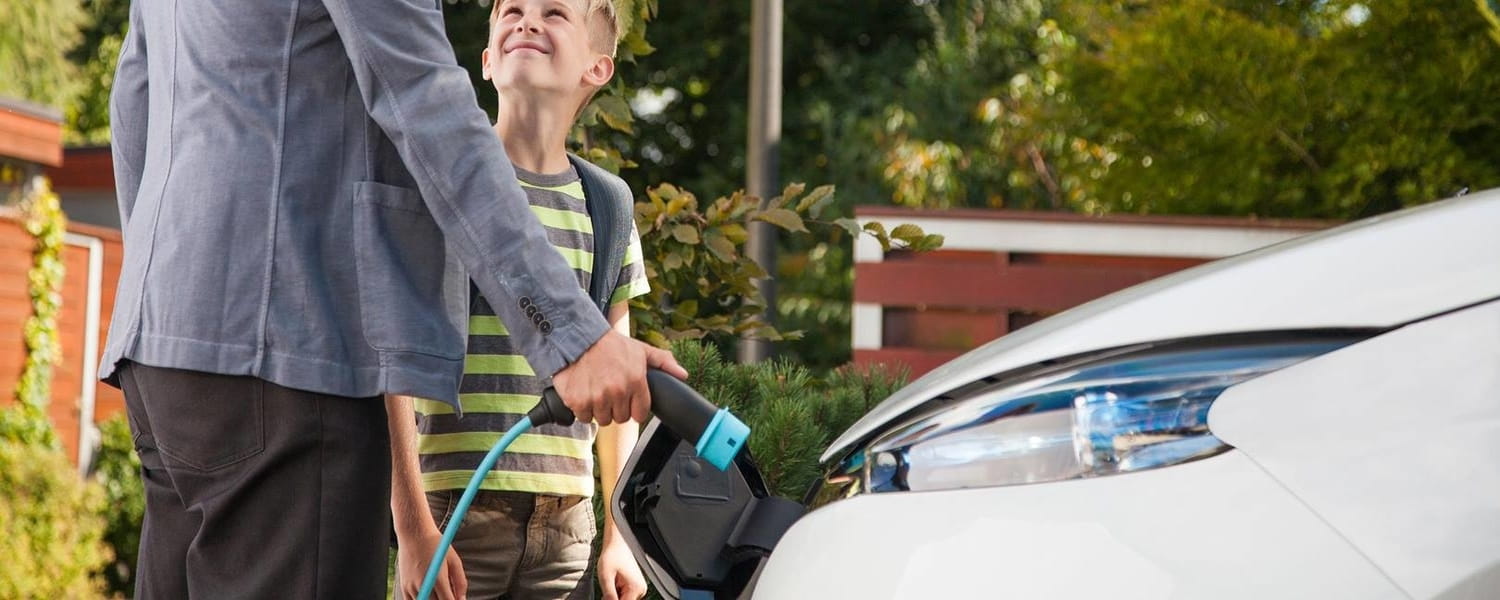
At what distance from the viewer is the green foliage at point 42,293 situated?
1052 centimetres

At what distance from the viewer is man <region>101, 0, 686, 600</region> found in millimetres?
1579

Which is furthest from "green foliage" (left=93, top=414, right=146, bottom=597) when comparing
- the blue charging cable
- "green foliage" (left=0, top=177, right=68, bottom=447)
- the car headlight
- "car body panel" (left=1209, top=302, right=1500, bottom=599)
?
"car body panel" (left=1209, top=302, right=1500, bottom=599)

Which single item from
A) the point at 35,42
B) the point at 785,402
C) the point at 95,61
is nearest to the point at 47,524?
the point at 785,402

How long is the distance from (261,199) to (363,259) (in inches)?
4.6

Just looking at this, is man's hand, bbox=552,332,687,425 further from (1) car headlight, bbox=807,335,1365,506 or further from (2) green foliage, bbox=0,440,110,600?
(2) green foliage, bbox=0,440,110,600

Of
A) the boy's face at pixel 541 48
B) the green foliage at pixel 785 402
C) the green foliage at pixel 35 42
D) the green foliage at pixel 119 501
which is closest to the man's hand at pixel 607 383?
the boy's face at pixel 541 48

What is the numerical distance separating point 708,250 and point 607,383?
1945 millimetres

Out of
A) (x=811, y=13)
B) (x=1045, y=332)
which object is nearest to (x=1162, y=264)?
(x=1045, y=332)

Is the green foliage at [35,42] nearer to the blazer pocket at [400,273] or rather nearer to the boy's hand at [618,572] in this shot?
the boy's hand at [618,572]

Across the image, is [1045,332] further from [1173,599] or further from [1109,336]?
[1173,599]

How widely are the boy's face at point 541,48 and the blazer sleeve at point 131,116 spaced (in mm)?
516

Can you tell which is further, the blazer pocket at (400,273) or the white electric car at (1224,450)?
the blazer pocket at (400,273)

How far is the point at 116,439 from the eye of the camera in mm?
11242

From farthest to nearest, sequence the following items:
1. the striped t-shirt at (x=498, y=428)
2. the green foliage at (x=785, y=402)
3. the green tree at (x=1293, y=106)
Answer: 1. the green tree at (x=1293, y=106)
2. the green foliage at (x=785, y=402)
3. the striped t-shirt at (x=498, y=428)
